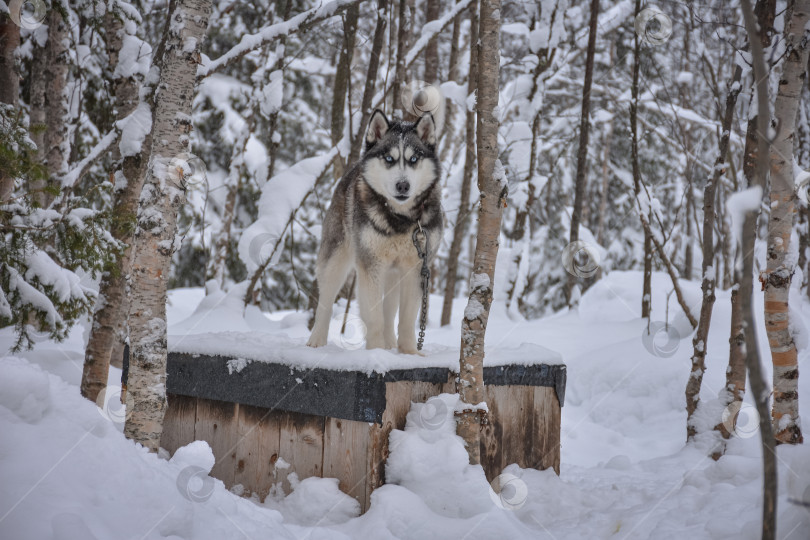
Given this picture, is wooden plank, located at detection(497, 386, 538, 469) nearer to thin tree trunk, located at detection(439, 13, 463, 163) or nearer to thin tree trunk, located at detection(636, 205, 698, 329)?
thin tree trunk, located at detection(439, 13, 463, 163)

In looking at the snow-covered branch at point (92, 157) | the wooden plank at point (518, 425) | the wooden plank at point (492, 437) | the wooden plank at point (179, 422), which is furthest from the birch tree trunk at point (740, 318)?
the snow-covered branch at point (92, 157)

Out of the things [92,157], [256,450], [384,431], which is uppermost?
[92,157]

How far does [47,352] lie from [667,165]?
1534 centimetres

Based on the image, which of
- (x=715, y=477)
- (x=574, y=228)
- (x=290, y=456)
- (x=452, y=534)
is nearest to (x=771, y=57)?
(x=715, y=477)

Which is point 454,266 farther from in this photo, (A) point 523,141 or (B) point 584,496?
(B) point 584,496

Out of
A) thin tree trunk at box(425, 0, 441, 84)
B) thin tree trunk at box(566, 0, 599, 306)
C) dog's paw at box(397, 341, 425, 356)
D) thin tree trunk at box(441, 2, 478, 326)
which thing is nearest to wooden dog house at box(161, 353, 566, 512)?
dog's paw at box(397, 341, 425, 356)

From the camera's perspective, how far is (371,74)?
6.34 metres

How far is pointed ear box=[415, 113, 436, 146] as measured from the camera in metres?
4.14

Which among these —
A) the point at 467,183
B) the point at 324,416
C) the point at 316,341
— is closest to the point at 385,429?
the point at 324,416

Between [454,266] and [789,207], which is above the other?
[789,207]

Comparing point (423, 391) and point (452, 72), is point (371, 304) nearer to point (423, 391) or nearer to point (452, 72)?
point (423, 391)

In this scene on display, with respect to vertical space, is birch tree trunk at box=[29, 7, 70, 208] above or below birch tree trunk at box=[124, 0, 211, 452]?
above

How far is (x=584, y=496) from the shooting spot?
11.5 ft

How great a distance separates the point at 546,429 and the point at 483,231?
1.60 m
